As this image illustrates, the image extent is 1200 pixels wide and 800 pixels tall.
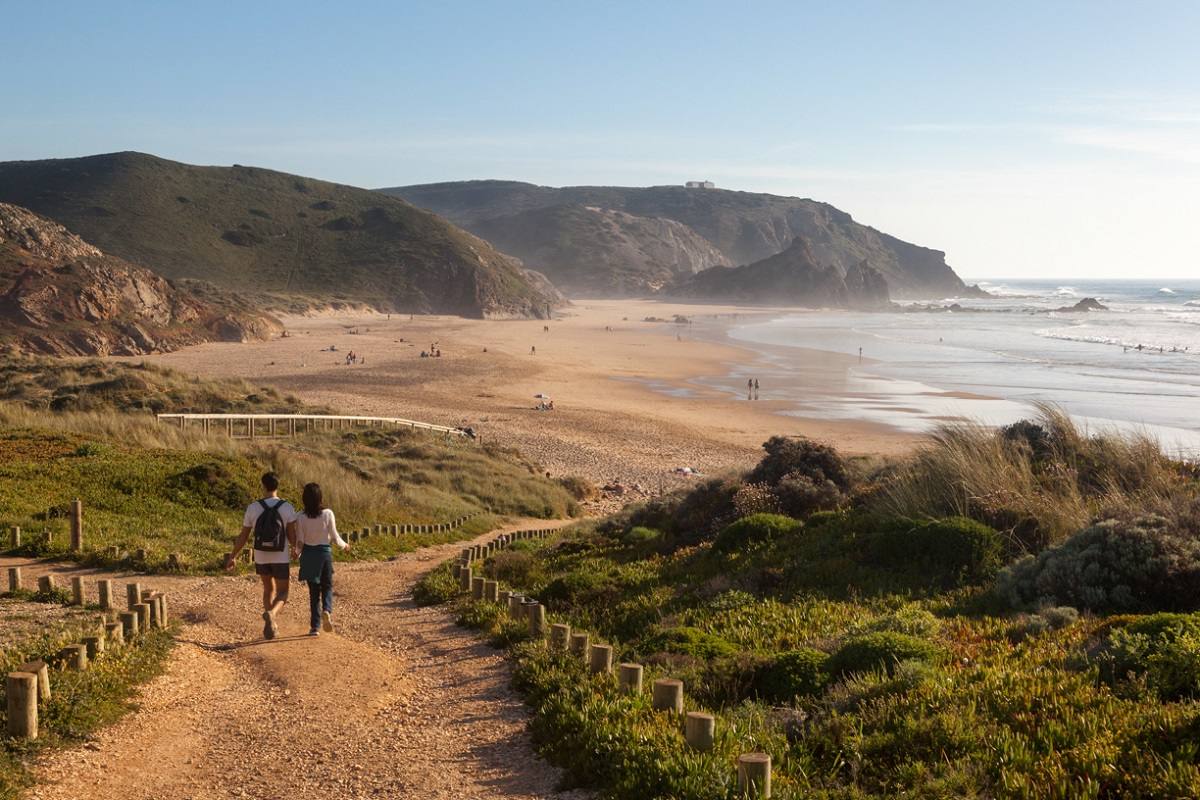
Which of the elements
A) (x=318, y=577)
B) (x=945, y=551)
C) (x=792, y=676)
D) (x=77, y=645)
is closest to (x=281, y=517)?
(x=318, y=577)

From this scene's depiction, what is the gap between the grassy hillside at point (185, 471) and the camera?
14.3m

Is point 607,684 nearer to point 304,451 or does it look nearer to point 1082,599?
point 1082,599

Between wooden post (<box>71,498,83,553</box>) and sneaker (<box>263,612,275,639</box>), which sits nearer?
Result: sneaker (<box>263,612,275,639</box>)

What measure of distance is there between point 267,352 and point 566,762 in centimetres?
5964

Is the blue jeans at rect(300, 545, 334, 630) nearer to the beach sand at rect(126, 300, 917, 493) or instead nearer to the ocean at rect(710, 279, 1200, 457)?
the ocean at rect(710, 279, 1200, 457)

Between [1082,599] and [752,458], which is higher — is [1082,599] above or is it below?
above

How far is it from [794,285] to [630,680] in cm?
16995

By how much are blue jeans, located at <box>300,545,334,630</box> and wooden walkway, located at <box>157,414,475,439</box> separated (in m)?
15.4

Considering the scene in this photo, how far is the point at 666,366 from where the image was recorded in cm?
6219

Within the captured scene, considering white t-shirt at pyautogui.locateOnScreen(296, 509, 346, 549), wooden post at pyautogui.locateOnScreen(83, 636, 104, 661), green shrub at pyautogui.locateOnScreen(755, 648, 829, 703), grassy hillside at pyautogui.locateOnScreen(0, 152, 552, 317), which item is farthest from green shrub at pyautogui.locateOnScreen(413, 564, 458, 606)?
grassy hillside at pyautogui.locateOnScreen(0, 152, 552, 317)

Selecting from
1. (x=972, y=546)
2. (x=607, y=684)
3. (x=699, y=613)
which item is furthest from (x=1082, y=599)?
(x=607, y=684)

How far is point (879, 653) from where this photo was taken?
24.3ft

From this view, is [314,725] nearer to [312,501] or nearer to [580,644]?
[580,644]

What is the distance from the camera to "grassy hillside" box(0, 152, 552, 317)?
11256cm
